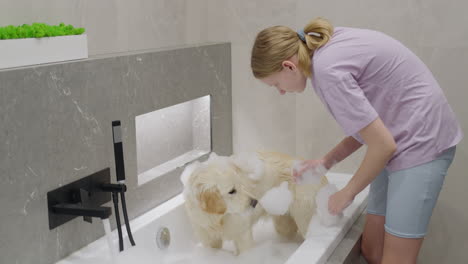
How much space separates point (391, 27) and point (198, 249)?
1.35 m

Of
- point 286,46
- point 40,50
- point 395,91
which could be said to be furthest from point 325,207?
point 40,50

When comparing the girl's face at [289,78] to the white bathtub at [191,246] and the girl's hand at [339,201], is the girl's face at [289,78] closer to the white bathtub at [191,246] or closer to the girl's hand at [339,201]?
the girl's hand at [339,201]

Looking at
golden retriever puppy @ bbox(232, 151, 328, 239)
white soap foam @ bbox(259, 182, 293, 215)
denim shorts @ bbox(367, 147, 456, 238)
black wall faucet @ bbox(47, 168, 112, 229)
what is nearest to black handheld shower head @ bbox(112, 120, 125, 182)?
black wall faucet @ bbox(47, 168, 112, 229)

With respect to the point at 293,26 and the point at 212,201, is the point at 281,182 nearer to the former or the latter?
the point at 212,201

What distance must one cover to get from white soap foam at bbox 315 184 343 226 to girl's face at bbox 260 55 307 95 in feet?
1.51

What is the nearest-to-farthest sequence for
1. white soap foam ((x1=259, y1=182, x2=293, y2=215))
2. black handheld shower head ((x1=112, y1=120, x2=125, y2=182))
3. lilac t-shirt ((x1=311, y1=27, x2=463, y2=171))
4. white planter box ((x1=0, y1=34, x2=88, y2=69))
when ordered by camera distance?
white planter box ((x1=0, y1=34, x2=88, y2=69)), lilac t-shirt ((x1=311, y1=27, x2=463, y2=171)), black handheld shower head ((x1=112, y1=120, x2=125, y2=182)), white soap foam ((x1=259, y1=182, x2=293, y2=215))

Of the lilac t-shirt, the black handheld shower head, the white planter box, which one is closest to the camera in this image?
the white planter box

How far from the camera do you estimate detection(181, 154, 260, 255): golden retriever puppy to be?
1919 mm

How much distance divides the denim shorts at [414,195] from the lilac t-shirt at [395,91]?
30mm

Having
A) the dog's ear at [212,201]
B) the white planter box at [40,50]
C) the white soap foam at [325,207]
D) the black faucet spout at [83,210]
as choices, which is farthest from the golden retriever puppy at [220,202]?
the white planter box at [40,50]

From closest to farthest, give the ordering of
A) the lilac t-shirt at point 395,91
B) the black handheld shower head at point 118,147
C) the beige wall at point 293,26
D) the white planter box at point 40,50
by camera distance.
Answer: the white planter box at point 40,50 < the lilac t-shirt at point 395,91 < the black handheld shower head at point 118,147 < the beige wall at point 293,26

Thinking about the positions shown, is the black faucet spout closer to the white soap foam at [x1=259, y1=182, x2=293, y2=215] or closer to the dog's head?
the dog's head

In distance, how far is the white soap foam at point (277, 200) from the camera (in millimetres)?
2006

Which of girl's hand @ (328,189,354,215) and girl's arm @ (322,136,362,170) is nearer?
girl's hand @ (328,189,354,215)
